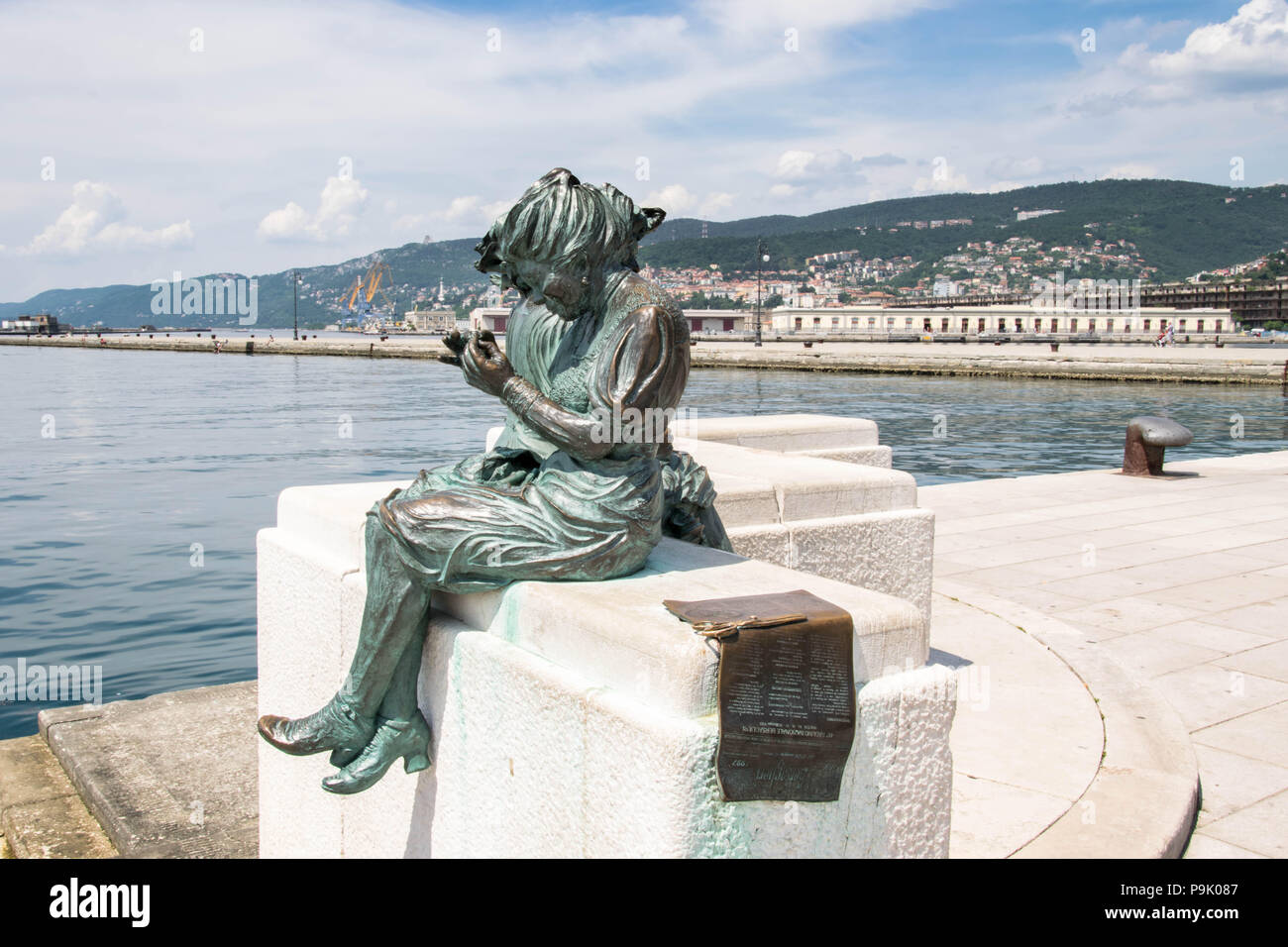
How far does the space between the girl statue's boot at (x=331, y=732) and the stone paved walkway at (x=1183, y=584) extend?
107 inches

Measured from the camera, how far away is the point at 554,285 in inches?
124

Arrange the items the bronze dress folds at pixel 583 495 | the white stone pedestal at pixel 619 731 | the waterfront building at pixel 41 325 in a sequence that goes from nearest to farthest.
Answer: the white stone pedestal at pixel 619 731
the bronze dress folds at pixel 583 495
the waterfront building at pixel 41 325

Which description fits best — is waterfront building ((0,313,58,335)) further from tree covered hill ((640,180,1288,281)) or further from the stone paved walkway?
the stone paved walkway

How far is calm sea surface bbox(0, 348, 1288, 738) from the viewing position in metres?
Result: 9.80

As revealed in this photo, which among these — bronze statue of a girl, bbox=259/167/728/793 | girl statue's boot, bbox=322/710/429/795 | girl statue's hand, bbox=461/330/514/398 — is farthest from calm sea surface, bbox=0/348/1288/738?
girl statue's hand, bbox=461/330/514/398

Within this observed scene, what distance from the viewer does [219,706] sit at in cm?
582

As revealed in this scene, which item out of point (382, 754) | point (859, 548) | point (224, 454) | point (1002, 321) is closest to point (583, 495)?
point (382, 754)

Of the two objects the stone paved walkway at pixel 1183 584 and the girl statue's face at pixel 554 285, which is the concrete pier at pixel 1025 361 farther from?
the girl statue's face at pixel 554 285

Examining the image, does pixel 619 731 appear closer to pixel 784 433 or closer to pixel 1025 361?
pixel 784 433

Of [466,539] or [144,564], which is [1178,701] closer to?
[466,539]

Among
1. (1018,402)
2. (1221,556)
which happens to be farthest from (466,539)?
(1018,402)

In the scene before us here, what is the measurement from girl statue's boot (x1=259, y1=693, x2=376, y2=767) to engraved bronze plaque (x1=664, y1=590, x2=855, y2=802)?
1122 mm

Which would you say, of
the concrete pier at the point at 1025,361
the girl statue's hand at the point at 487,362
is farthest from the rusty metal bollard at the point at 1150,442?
the concrete pier at the point at 1025,361

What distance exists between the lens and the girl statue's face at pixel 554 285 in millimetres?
3146
